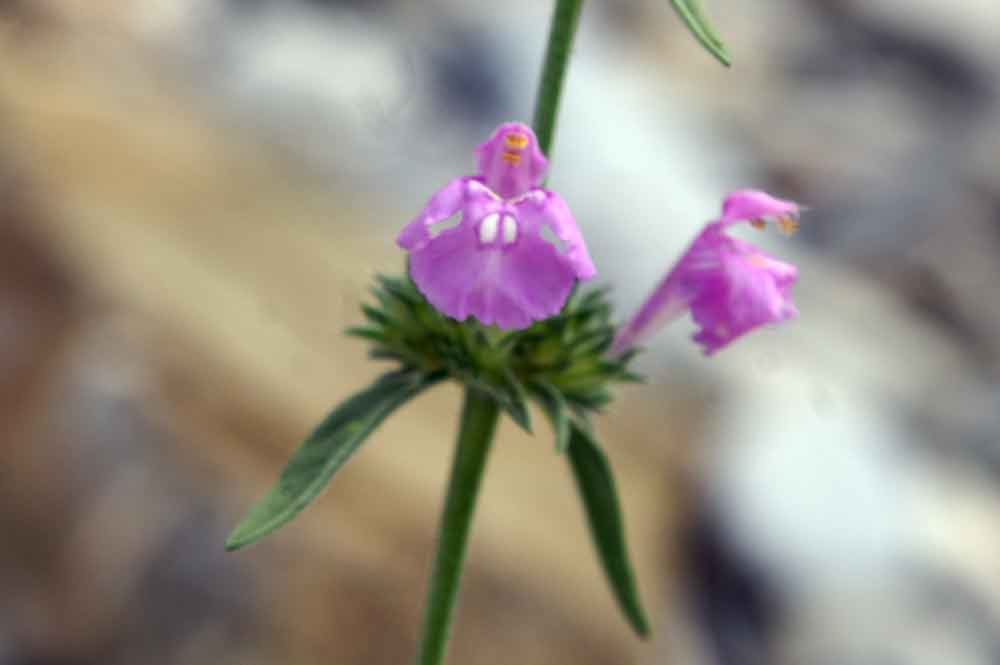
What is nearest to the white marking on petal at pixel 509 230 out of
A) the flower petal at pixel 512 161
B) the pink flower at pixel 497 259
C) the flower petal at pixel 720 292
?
the pink flower at pixel 497 259

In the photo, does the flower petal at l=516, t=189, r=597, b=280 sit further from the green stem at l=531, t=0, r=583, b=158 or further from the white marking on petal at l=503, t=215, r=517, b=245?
the green stem at l=531, t=0, r=583, b=158

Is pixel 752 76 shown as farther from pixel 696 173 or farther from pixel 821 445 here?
pixel 821 445

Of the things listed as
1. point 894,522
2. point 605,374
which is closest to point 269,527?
point 605,374

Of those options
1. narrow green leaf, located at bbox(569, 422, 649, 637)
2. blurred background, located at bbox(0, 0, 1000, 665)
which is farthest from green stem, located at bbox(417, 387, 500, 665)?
blurred background, located at bbox(0, 0, 1000, 665)

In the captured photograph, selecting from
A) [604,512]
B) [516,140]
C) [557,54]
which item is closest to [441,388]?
[604,512]

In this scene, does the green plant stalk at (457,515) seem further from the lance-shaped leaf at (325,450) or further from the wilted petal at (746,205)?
the wilted petal at (746,205)
